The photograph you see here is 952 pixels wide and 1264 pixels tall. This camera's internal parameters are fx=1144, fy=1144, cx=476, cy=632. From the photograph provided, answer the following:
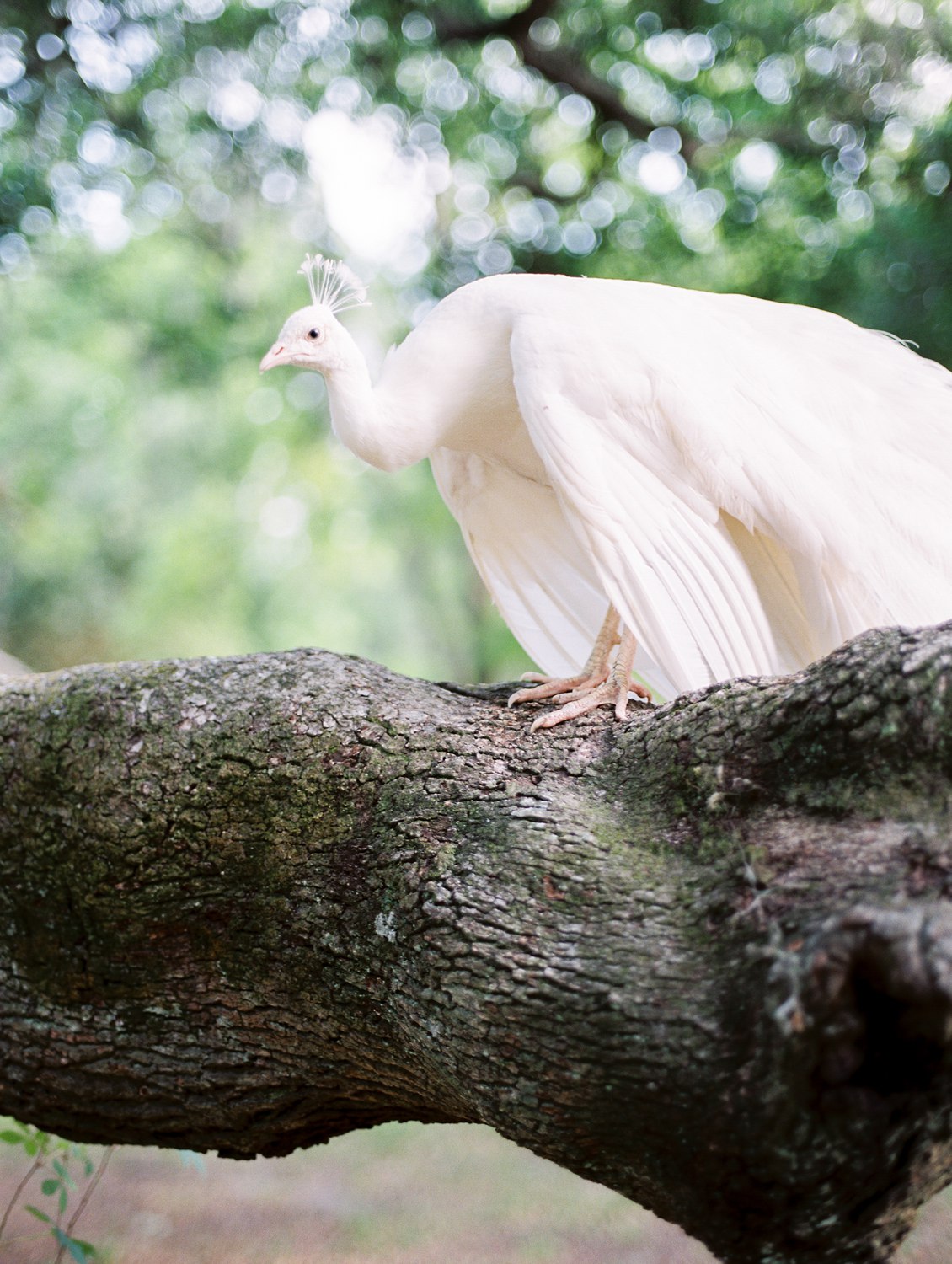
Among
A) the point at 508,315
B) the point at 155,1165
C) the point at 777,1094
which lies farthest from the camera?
the point at 155,1165

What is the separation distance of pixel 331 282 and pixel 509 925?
179cm

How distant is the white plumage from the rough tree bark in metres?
0.38

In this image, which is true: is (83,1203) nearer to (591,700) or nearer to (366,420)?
(591,700)

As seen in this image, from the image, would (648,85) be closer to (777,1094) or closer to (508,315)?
(508,315)

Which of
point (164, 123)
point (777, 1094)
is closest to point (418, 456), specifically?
point (777, 1094)

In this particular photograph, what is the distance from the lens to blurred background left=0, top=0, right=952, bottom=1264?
13.3 ft

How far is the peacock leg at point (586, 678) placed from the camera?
6.86 feet

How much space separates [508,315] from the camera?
231 cm

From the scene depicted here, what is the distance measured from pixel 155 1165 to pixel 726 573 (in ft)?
11.8

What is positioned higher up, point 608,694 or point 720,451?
point 720,451

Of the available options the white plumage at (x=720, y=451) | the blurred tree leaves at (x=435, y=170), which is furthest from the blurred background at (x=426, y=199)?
the white plumage at (x=720, y=451)

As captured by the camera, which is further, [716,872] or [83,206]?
[83,206]

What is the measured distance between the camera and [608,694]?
2.02 m

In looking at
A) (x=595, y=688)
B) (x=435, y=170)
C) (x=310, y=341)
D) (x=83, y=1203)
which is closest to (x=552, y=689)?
(x=595, y=688)
